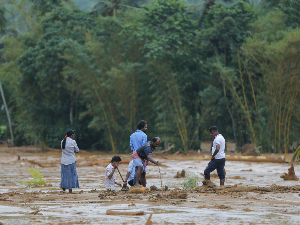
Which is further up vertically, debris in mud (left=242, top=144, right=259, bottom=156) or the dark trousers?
the dark trousers

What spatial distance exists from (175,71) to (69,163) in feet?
59.2

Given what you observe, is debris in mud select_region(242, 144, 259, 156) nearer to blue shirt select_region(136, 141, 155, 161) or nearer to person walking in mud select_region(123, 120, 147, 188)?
person walking in mud select_region(123, 120, 147, 188)

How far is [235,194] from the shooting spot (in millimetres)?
11195

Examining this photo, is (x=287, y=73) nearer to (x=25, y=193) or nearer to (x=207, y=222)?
(x=25, y=193)

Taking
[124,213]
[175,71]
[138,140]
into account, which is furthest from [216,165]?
[175,71]

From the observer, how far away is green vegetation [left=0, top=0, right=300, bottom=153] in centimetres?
2655

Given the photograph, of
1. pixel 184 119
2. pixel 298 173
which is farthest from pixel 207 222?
pixel 184 119

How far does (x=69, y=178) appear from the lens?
1287cm

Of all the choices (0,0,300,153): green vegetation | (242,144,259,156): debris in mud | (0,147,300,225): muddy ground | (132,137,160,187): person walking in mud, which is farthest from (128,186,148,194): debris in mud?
(0,0,300,153): green vegetation

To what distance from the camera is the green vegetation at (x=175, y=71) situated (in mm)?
26547

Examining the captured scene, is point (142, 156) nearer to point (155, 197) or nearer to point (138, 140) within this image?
point (138, 140)

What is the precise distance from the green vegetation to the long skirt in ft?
48.0

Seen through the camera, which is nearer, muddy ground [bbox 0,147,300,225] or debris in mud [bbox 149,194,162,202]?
muddy ground [bbox 0,147,300,225]

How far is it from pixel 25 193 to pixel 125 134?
19.3 meters
